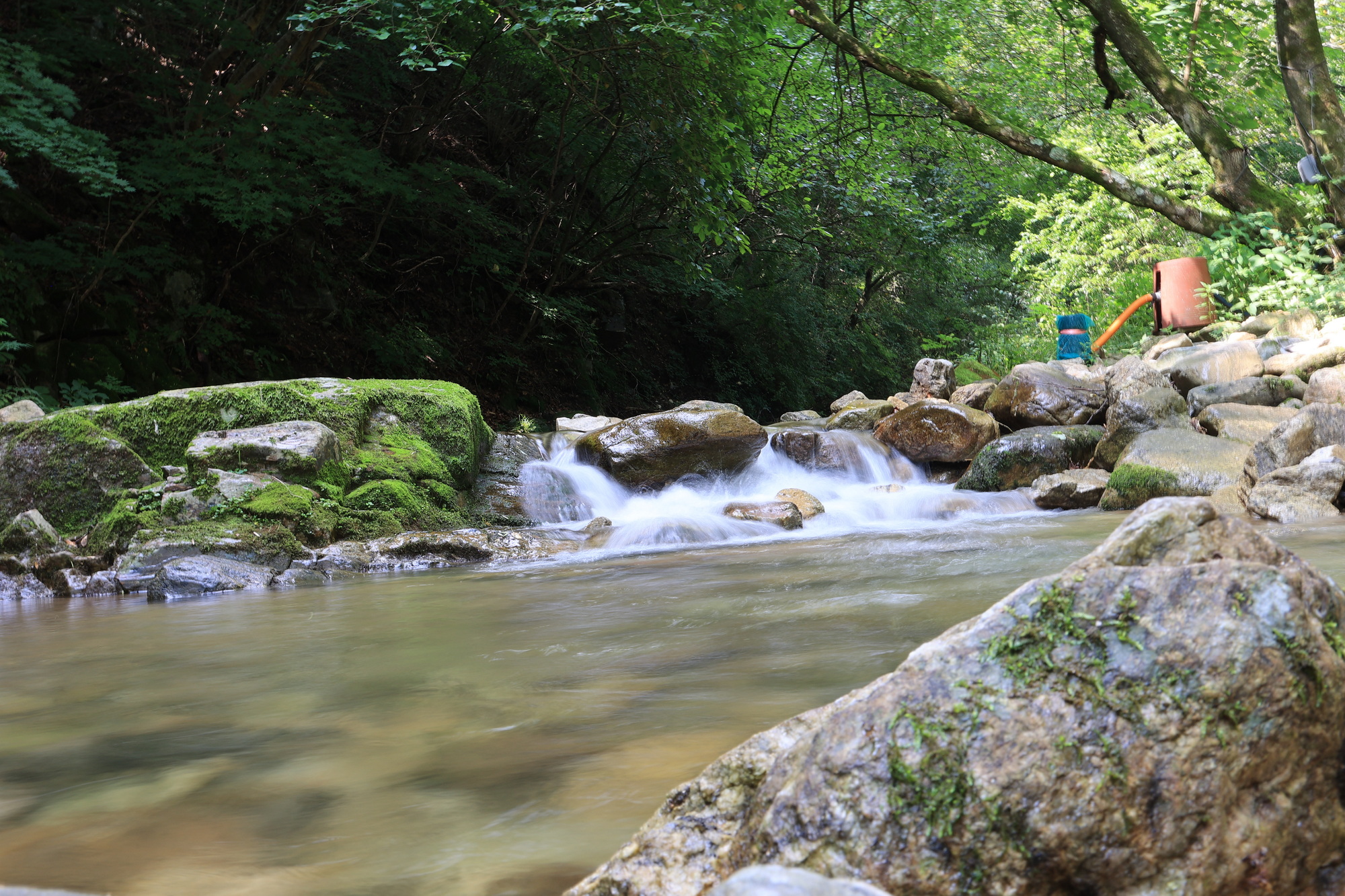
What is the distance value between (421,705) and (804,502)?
601 cm

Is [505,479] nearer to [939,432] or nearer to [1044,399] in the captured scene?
[939,432]

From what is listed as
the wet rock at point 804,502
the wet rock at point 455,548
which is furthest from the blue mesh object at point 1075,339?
the wet rock at point 455,548

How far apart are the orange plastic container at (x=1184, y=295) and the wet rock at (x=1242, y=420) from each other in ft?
14.8

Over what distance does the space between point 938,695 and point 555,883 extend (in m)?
0.78

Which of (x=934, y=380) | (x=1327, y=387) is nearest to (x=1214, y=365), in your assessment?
(x=1327, y=387)

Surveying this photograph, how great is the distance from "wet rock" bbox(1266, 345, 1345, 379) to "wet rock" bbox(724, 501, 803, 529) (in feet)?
16.9

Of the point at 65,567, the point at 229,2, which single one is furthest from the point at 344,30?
the point at 65,567

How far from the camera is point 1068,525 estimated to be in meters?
7.17

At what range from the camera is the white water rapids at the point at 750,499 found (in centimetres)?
763

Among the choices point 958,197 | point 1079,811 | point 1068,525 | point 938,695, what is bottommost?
point 1068,525

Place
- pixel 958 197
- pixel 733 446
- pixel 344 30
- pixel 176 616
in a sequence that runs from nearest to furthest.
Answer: pixel 176 616
pixel 733 446
pixel 344 30
pixel 958 197

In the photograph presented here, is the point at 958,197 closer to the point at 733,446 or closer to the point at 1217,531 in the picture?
the point at 733,446

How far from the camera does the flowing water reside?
6.27ft

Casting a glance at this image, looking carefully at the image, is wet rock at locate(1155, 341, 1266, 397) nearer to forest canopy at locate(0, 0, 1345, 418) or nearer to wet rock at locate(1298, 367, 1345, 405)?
wet rock at locate(1298, 367, 1345, 405)
